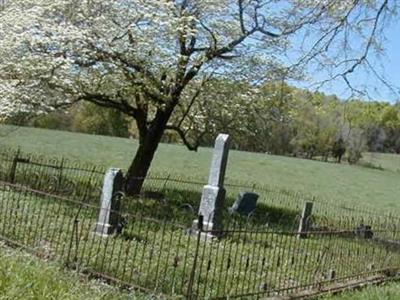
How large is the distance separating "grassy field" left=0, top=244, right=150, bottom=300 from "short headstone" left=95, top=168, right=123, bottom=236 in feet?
12.4

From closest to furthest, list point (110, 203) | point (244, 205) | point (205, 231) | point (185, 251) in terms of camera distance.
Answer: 1. point (205, 231)
2. point (185, 251)
3. point (110, 203)
4. point (244, 205)

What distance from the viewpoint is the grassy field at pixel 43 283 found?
5277 millimetres

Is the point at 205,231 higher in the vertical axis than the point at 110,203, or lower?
higher

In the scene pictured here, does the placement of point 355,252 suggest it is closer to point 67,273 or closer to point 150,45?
point 67,273

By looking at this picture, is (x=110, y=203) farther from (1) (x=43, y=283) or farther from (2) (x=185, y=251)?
(1) (x=43, y=283)

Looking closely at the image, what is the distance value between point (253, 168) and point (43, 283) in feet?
141

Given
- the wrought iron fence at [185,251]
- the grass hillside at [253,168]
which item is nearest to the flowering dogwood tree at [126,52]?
the wrought iron fence at [185,251]

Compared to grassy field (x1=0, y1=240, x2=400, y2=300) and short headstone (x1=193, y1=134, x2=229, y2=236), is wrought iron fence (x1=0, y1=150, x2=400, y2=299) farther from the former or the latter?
short headstone (x1=193, y1=134, x2=229, y2=236)

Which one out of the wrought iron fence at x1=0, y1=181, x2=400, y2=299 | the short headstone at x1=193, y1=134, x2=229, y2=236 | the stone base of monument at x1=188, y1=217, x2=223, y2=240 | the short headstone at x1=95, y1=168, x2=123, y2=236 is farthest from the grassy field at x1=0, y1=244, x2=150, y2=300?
the short headstone at x1=193, y1=134, x2=229, y2=236

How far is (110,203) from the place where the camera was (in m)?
11.2

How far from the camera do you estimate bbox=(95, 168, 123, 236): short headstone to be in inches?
Result: 426

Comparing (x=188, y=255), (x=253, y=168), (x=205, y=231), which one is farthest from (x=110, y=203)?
(x=253, y=168)

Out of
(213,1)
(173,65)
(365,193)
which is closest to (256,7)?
(213,1)

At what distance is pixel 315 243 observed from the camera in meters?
13.5
